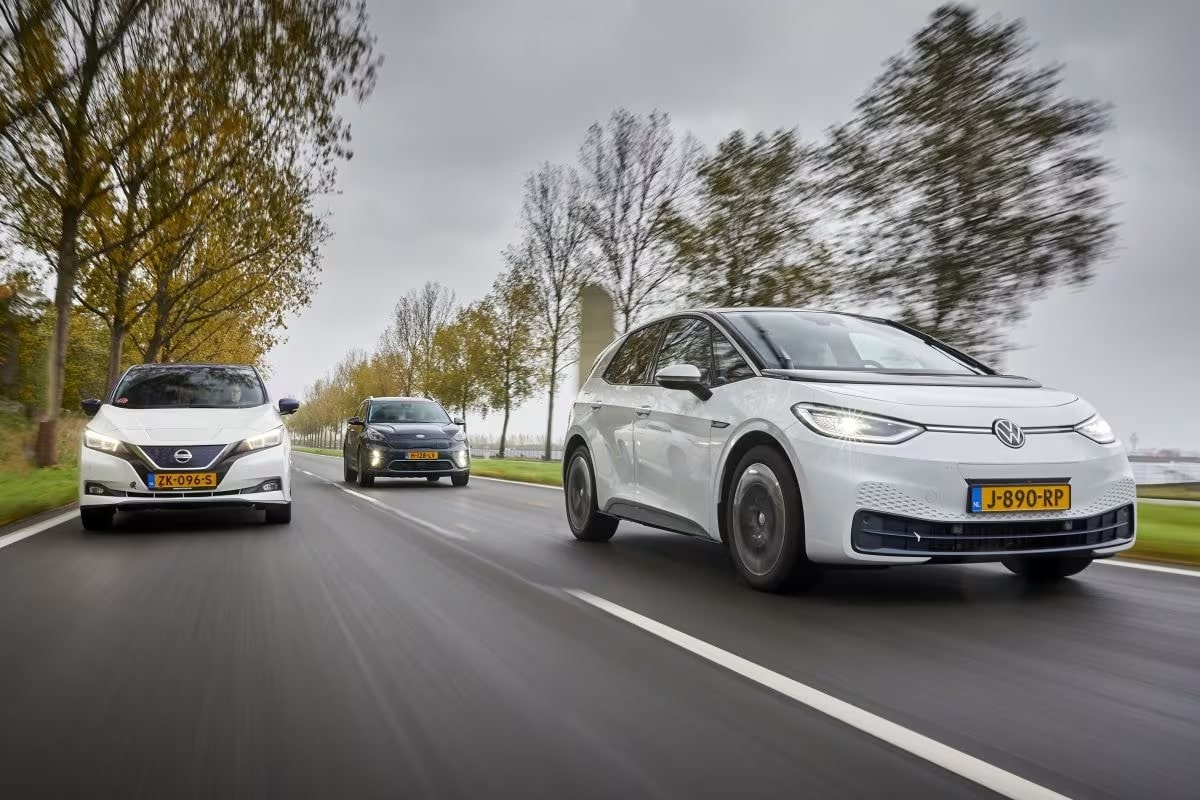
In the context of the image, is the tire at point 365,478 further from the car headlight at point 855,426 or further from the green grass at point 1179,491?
the green grass at point 1179,491

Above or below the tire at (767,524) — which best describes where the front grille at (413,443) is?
above

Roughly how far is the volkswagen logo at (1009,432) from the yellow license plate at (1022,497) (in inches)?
8.5

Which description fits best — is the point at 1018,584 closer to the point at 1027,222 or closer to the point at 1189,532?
the point at 1189,532

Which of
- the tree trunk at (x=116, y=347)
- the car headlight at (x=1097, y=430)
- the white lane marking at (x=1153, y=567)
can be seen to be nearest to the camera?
the car headlight at (x=1097, y=430)

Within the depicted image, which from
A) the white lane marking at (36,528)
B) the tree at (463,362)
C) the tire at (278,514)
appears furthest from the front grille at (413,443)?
the tree at (463,362)

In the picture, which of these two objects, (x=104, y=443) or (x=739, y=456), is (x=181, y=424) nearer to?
(x=104, y=443)

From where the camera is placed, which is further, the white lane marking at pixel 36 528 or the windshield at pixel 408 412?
the windshield at pixel 408 412

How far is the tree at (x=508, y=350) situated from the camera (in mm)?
42469

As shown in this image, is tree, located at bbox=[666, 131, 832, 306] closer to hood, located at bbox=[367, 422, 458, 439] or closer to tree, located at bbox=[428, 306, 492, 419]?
hood, located at bbox=[367, 422, 458, 439]

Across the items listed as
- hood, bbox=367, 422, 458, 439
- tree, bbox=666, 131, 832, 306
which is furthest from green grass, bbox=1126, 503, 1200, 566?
hood, bbox=367, 422, 458, 439

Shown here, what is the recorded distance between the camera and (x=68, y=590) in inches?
230

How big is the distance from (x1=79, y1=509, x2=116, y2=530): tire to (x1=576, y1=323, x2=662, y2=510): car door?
14.7 ft

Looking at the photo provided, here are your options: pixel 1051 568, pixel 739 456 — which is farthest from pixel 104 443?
pixel 1051 568

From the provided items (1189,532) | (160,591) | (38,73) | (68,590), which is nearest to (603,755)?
(160,591)
